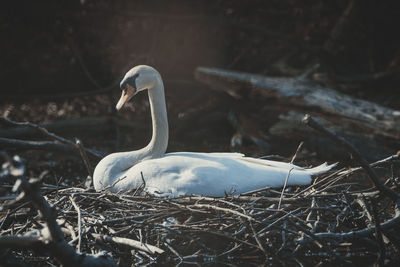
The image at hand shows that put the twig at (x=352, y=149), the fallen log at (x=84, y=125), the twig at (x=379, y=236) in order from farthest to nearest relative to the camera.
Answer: the fallen log at (x=84, y=125), the twig at (x=379, y=236), the twig at (x=352, y=149)

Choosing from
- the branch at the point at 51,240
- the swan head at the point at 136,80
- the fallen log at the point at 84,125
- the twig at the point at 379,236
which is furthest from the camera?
the fallen log at the point at 84,125

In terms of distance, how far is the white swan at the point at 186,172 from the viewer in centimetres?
449

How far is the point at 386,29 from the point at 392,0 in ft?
2.01

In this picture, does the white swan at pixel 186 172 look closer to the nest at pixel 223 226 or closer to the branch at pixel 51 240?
the nest at pixel 223 226

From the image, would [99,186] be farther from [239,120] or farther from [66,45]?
[66,45]

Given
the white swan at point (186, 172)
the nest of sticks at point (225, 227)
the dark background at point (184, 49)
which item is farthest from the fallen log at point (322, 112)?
the nest of sticks at point (225, 227)

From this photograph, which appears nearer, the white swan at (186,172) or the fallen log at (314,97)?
the white swan at (186,172)

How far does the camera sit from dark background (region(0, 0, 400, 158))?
9461 mm

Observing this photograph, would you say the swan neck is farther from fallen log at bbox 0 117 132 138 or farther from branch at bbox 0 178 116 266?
fallen log at bbox 0 117 132 138

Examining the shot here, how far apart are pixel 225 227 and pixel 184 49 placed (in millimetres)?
7657

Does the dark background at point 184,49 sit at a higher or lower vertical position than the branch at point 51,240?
lower

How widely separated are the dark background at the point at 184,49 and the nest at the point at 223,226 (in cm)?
467

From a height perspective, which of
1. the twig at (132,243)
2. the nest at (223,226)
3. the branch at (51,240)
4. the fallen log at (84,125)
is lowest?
the fallen log at (84,125)

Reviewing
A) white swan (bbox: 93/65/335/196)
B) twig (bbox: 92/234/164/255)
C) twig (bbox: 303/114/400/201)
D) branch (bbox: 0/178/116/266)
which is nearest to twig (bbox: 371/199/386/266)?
twig (bbox: 303/114/400/201)
